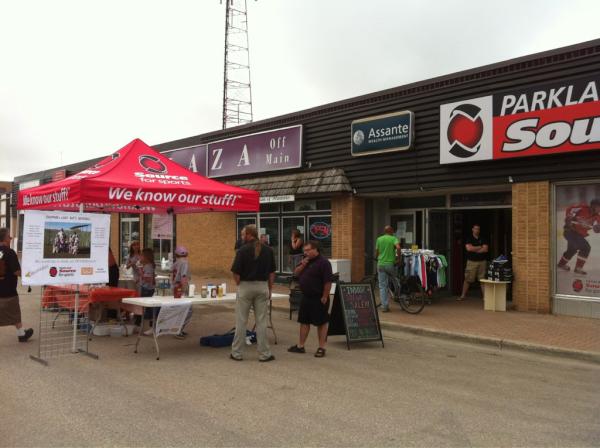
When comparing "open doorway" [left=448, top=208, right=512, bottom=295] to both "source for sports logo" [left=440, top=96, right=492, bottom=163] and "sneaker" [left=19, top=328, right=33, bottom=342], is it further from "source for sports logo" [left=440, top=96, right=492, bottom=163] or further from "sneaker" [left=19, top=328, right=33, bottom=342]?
"sneaker" [left=19, top=328, right=33, bottom=342]

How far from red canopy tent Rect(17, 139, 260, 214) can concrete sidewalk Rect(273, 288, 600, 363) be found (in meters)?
3.85

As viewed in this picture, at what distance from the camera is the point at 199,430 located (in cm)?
464

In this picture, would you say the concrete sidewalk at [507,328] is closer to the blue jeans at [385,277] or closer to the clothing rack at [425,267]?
the blue jeans at [385,277]

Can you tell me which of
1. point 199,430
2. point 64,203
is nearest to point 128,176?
point 64,203

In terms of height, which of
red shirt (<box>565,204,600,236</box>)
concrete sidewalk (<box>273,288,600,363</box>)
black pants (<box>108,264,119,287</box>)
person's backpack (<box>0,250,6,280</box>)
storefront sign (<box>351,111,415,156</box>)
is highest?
storefront sign (<box>351,111,415,156</box>)

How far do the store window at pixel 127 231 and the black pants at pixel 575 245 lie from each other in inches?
708

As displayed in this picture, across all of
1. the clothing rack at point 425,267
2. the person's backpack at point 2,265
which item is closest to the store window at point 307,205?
the clothing rack at point 425,267

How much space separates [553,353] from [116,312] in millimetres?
7174

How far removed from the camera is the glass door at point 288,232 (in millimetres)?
16625

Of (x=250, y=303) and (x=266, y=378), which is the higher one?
(x=250, y=303)

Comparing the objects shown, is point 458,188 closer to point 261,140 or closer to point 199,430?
point 261,140

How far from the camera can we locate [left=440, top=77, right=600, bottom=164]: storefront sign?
10266 mm

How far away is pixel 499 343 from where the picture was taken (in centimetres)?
865

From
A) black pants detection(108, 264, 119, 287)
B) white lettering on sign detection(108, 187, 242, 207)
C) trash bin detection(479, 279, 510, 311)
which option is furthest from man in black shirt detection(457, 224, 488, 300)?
black pants detection(108, 264, 119, 287)
